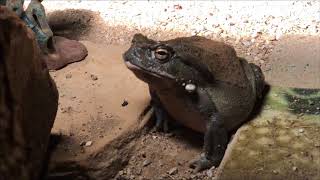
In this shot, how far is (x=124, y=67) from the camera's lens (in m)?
2.96

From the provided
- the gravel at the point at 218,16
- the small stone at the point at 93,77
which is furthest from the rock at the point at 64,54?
the gravel at the point at 218,16

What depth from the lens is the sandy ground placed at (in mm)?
2449

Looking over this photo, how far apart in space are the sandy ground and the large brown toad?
0.17 meters

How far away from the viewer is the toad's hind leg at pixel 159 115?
2598 mm

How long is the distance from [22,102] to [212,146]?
2.80ft

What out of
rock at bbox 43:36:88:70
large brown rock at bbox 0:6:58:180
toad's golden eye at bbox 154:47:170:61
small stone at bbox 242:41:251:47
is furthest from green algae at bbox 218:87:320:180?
rock at bbox 43:36:88:70

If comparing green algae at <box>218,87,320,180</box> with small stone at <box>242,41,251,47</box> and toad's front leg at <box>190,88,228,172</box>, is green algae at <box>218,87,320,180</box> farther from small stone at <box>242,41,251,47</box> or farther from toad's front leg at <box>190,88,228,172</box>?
small stone at <box>242,41,251,47</box>

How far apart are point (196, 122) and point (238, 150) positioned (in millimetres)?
273

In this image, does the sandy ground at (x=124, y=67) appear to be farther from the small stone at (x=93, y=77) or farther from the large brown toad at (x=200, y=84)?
the large brown toad at (x=200, y=84)

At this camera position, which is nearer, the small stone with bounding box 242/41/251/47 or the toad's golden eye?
the toad's golden eye

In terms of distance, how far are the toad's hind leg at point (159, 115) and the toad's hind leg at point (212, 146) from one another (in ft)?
0.85

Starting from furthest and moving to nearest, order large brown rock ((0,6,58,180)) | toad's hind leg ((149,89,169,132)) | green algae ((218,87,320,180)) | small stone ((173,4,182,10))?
small stone ((173,4,182,10)) < toad's hind leg ((149,89,169,132)) < green algae ((218,87,320,180)) < large brown rock ((0,6,58,180))

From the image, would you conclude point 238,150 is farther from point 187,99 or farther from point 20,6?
point 20,6

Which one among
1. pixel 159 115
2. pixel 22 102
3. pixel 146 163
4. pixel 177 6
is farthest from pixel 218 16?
pixel 22 102
